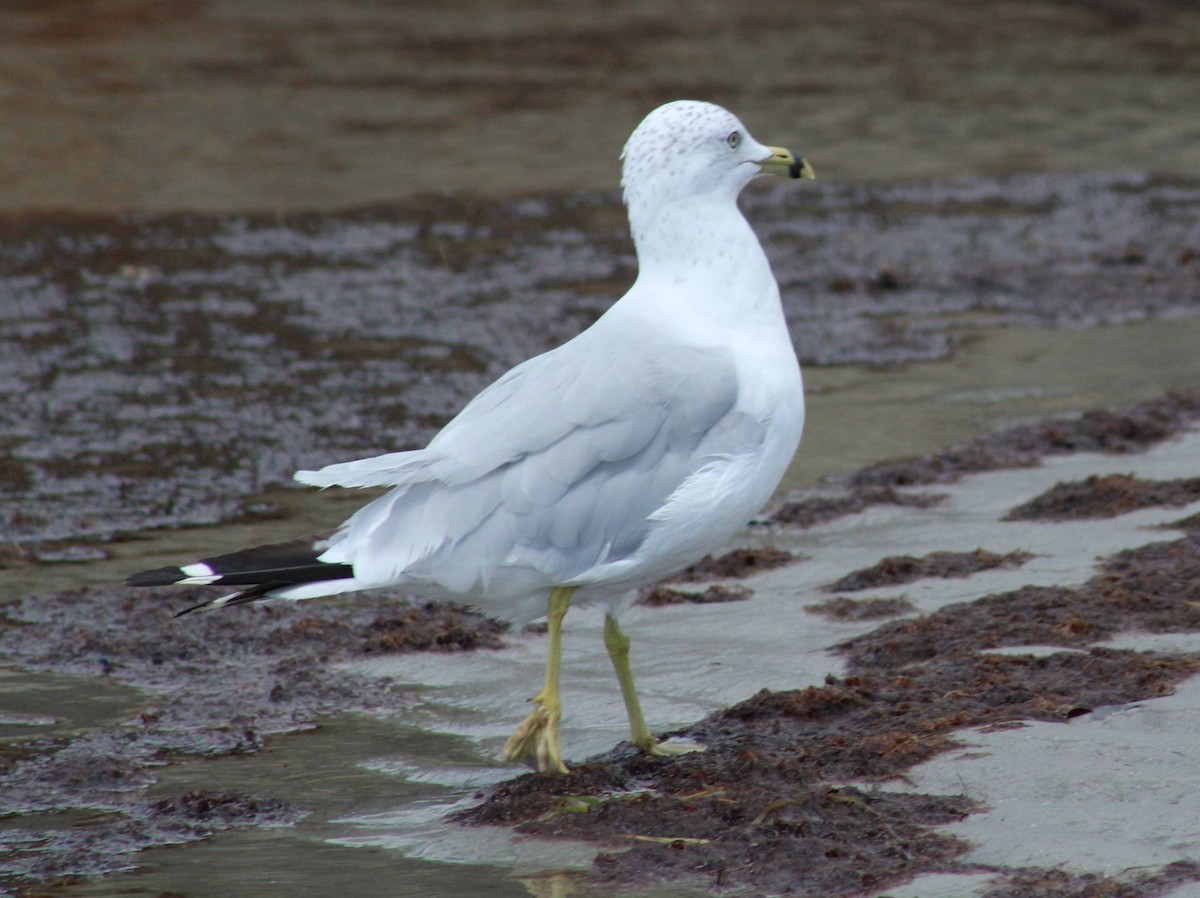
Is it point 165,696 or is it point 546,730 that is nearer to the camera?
point 546,730

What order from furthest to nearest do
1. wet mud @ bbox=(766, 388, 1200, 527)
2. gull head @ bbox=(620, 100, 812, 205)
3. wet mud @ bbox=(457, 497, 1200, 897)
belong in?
wet mud @ bbox=(766, 388, 1200, 527)
gull head @ bbox=(620, 100, 812, 205)
wet mud @ bbox=(457, 497, 1200, 897)

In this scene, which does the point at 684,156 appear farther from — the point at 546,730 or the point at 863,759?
the point at 863,759

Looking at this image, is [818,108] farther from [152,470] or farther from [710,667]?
[710,667]

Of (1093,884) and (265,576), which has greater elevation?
(265,576)

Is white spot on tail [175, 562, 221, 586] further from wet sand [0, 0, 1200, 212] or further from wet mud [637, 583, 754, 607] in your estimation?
wet sand [0, 0, 1200, 212]

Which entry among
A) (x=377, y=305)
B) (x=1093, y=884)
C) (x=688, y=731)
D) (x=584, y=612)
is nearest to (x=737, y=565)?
(x=584, y=612)

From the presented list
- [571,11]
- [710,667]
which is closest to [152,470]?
[710,667]

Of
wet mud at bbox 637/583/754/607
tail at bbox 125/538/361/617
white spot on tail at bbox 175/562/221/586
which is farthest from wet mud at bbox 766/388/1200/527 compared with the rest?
white spot on tail at bbox 175/562/221/586

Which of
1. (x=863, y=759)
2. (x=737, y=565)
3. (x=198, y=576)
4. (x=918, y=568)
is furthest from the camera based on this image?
(x=737, y=565)

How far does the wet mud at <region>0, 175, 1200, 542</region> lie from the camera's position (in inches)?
307

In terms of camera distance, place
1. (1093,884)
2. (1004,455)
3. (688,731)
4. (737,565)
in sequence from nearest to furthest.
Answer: (1093,884), (688,731), (737,565), (1004,455)

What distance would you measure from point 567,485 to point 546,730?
0.60 meters

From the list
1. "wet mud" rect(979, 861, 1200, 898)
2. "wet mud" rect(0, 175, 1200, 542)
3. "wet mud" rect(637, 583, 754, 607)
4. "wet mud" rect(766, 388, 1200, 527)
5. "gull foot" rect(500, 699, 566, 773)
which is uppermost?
"wet mud" rect(0, 175, 1200, 542)

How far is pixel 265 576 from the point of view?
424cm
